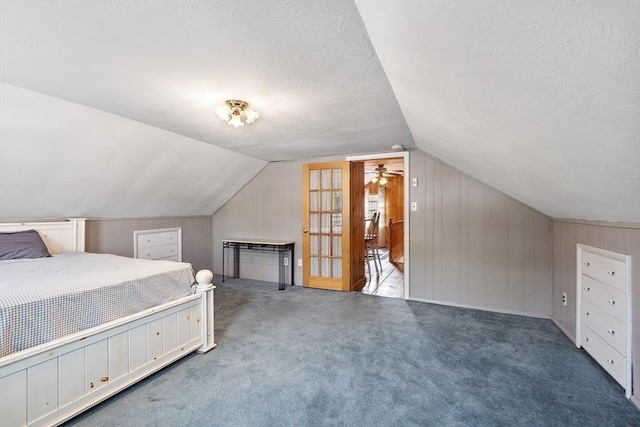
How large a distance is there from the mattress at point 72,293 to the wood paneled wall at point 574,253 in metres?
3.02

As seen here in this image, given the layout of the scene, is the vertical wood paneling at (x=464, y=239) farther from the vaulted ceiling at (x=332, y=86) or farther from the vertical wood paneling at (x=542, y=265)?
the vertical wood paneling at (x=542, y=265)

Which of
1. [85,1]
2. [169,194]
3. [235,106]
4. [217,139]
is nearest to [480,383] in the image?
[235,106]

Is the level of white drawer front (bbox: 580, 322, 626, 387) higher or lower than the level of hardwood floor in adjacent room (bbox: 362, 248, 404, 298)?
higher

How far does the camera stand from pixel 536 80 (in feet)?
3.30

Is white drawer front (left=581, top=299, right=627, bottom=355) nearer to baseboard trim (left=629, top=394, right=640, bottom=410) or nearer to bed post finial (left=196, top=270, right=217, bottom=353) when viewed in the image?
baseboard trim (left=629, top=394, right=640, bottom=410)

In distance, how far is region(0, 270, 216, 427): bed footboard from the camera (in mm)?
1413

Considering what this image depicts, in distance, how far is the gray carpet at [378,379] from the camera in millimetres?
1664

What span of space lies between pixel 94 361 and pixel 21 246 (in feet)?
5.89

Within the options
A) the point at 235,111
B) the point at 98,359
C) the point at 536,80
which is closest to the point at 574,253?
the point at 536,80

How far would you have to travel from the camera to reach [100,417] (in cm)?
164

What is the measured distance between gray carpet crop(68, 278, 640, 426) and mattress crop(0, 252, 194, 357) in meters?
0.53

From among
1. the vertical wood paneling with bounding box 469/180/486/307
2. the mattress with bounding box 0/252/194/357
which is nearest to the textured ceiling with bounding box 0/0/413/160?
the mattress with bounding box 0/252/194/357

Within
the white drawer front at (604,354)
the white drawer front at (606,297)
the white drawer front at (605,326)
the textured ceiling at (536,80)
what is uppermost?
the textured ceiling at (536,80)

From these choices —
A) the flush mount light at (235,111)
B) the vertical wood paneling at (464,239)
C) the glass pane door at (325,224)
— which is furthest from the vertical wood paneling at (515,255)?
the flush mount light at (235,111)
